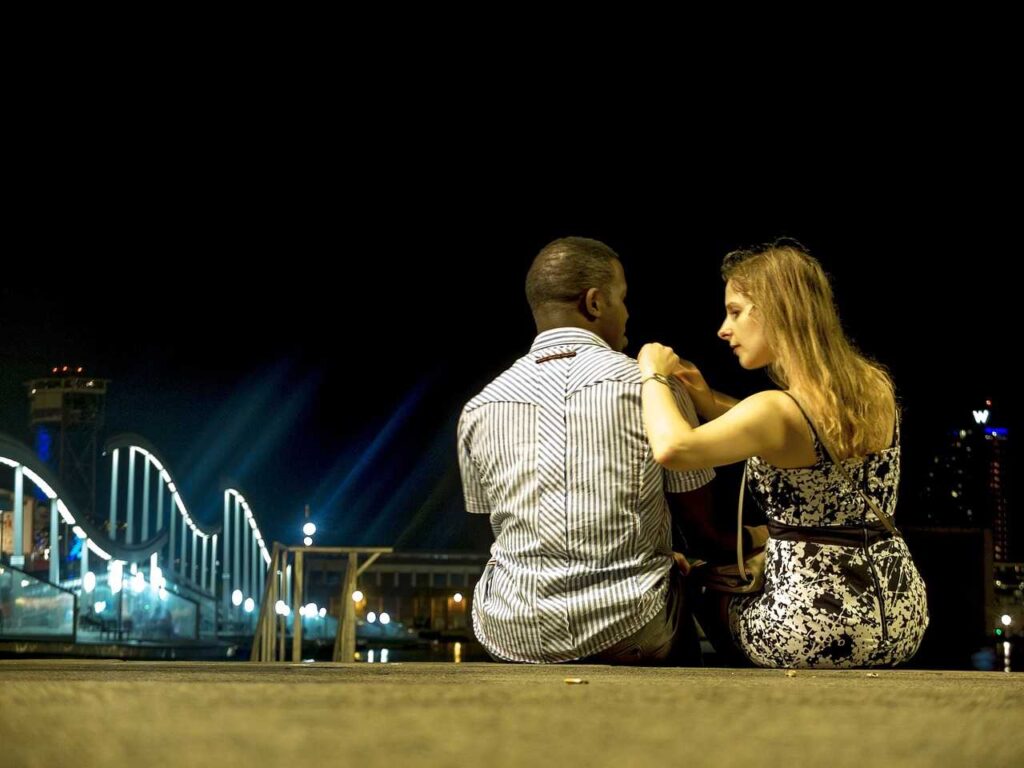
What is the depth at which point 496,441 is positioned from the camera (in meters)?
3.26

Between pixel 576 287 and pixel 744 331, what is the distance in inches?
19.8

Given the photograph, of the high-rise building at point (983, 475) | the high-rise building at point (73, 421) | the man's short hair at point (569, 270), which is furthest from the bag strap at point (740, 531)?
the high-rise building at point (983, 475)

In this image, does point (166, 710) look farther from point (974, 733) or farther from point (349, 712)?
point (974, 733)

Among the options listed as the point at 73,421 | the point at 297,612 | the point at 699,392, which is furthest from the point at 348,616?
the point at 73,421

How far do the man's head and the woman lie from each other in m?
0.42

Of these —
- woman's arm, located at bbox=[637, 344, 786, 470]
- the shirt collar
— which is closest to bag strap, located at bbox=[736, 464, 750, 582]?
woman's arm, located at bbox=[637, 344, 786, 470]

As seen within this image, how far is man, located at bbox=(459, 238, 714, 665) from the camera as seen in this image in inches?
119

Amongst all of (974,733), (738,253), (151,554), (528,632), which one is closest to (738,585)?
(528,632)

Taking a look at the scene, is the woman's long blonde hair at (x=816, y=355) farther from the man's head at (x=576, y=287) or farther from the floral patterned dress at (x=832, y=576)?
the man's head at (x=576, y=287)

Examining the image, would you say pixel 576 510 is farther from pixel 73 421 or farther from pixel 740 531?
pixel 73 421

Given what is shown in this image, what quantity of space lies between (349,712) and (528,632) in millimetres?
1430

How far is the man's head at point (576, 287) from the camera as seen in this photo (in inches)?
135

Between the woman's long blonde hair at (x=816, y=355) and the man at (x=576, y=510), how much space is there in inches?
11.5

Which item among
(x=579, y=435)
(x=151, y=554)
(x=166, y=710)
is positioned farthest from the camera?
(x=151, y=554)
